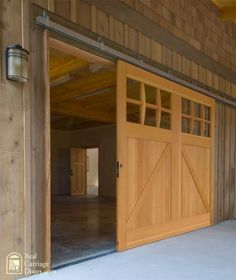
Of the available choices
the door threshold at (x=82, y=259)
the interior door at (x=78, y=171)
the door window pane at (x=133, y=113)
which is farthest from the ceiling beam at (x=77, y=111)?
the door threshold at (x=82, y=259)

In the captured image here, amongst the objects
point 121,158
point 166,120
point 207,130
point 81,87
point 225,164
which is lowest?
point 225,164

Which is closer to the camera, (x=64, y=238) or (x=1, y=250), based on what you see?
(x=1, y=250)

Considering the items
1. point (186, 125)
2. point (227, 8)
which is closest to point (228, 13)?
point (227, 8)

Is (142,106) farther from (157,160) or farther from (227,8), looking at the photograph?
(227,8)

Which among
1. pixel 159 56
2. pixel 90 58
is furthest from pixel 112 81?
pixel 90 58

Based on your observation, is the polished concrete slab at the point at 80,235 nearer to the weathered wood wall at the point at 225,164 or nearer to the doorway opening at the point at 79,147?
the doorway opening at the point at 79,147

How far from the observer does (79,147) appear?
467 inches

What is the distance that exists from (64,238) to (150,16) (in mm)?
3241

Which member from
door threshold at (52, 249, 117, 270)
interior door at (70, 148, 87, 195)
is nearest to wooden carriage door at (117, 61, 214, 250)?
door threshold at (52, 249, 117, 270)

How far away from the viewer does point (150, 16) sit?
4.20 meters

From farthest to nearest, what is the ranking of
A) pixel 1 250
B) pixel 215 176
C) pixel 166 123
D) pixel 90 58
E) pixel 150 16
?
pixel 215 176 → pixel 166 123 → pixel 150 16 → pixel 90 58 → pixel 1 250

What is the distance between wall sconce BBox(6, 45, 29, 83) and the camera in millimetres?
2637

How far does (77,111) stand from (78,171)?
4347 millimetres

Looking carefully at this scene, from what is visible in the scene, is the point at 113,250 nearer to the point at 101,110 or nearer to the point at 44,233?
the point at 44,233
